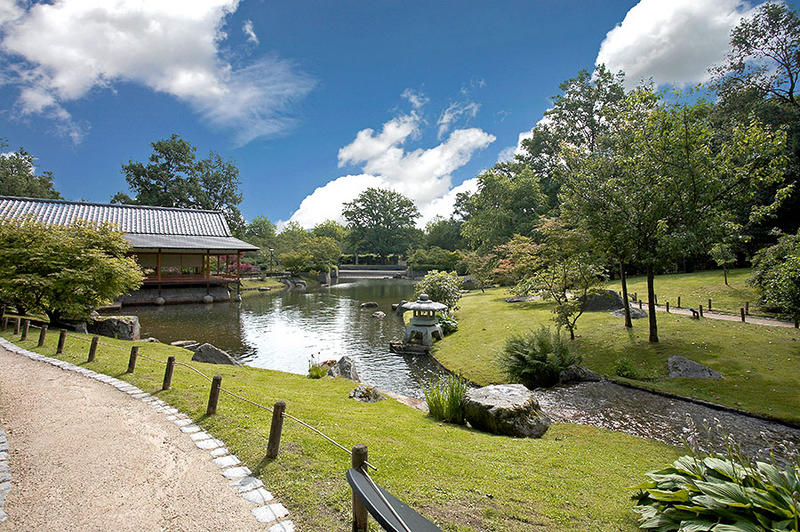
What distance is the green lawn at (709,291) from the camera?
15.7 metres

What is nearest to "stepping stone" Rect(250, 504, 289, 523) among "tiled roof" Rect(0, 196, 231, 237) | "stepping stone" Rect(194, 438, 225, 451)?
"stepping stone" Rect(194, 438, 225, 451)

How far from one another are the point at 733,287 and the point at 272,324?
22.5 m

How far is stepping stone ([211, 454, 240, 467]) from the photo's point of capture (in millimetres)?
4193

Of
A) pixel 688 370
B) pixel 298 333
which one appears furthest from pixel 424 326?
pixel 688 370

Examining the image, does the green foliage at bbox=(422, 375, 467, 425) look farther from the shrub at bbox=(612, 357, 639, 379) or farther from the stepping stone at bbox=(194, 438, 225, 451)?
the shrub at bbox=(612, 357, 639, 379)

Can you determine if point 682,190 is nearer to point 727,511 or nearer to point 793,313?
point 793,313

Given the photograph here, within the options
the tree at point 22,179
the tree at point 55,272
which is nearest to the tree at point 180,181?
the tree at point 22,179

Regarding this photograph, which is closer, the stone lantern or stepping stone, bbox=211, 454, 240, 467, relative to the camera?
stepping stone, bbox=211, 454, 240, 467

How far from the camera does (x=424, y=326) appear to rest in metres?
14.7

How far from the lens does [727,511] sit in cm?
259

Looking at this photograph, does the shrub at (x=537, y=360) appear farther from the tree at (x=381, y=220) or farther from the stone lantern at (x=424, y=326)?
the tree at (x=381, y=220)

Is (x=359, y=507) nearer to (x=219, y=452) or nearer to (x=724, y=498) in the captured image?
(x=219, y=452)

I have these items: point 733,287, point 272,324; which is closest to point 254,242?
point 272,324

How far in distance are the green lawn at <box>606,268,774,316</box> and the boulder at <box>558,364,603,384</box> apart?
9481 millimetres
